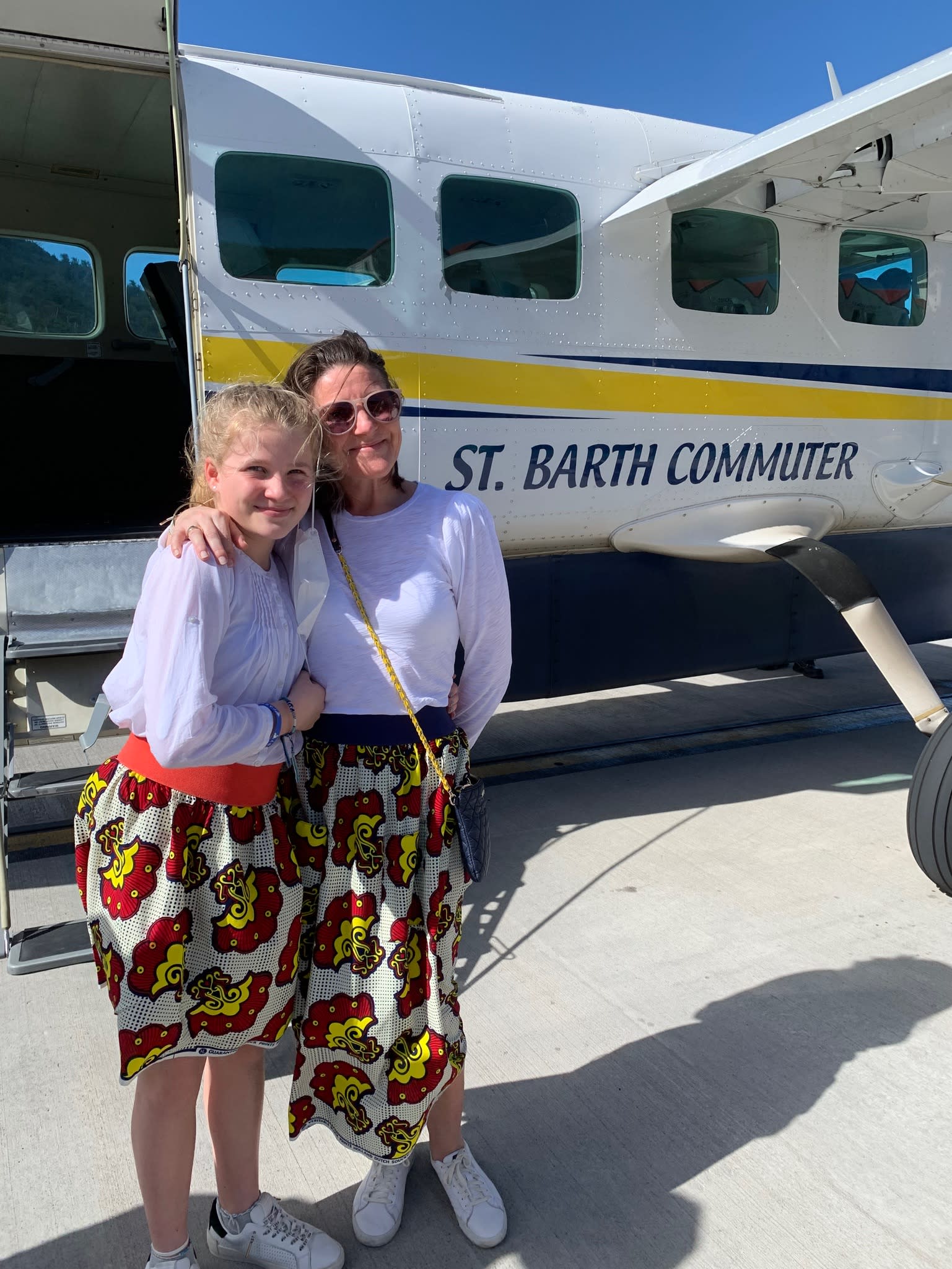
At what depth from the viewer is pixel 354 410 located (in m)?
1.90

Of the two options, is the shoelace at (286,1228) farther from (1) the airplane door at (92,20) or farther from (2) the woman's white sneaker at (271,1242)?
(1) the airplane door at (92,20)

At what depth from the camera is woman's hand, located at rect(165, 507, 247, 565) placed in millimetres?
1643

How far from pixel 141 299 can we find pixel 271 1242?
18.9ft

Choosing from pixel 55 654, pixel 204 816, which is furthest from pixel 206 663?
pixel 55 654

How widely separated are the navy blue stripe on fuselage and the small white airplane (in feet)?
0.05

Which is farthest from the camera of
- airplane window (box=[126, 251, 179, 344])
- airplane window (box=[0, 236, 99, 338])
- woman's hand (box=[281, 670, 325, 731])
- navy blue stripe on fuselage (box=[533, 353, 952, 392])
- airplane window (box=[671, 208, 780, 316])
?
airplane window (box=[126, 251, 179, 344])

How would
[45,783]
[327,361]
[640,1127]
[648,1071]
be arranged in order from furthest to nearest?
[45,783] → [648,1071] → [640,1127] → [327,361]

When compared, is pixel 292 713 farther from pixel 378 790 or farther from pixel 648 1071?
pixel 648 1071

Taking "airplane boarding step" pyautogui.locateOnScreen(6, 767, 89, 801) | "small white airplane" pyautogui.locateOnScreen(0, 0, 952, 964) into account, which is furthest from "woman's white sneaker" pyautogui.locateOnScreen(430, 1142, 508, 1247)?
"small white airplane" pyautogui.locateOnScreen(0, 0, 952, 964)

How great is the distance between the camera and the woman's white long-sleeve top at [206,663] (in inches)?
62.7

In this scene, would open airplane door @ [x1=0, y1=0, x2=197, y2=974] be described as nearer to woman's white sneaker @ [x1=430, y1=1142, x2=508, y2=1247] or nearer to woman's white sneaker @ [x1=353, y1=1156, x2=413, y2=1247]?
woman's white sneaker @ [x1=353, y1=1156, x2=413, y2=1247]

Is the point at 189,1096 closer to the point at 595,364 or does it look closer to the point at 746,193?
the point at 595,364

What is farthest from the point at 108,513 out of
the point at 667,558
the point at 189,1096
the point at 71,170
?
the point at 189,1096

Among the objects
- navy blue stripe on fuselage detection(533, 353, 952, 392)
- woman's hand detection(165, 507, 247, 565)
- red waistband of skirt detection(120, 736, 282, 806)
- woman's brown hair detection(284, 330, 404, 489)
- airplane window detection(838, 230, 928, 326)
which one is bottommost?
red waistband of skirt detection(120, 736, 282, 806)
